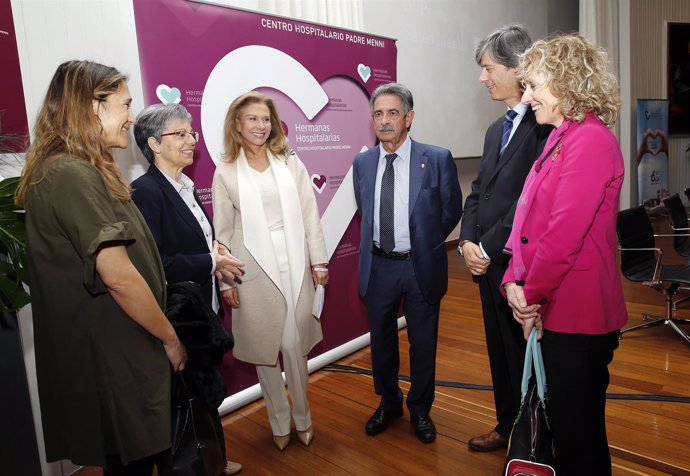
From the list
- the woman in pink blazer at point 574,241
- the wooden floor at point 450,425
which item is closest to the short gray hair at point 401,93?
the woman in pink blazer at point 574,241

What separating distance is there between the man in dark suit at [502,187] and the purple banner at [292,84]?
1.29 metres

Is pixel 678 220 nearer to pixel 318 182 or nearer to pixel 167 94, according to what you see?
pixel 318 182

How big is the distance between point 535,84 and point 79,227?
1.38m

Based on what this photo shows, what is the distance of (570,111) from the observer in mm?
1542

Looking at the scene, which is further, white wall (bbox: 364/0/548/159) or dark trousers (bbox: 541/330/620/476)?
white wall (bbox: 364/0/548/159)

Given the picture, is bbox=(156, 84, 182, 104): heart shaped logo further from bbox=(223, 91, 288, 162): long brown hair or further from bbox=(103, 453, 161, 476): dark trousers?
bbox=(103, 453, 161, 476): dark trousers

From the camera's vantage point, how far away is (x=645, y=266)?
12.3 feet

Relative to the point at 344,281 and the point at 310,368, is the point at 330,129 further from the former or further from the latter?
the point at 310,368

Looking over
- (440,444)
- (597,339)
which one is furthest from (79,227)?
(440,444)

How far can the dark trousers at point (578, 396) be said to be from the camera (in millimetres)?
1572

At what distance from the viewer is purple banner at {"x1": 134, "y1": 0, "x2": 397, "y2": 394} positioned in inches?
99.1

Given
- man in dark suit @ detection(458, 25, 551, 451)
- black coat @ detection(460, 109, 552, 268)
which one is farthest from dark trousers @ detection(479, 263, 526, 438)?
black coat @ detection(460, 109, 552, 268)

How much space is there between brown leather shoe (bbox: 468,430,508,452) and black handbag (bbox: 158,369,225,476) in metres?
1.28

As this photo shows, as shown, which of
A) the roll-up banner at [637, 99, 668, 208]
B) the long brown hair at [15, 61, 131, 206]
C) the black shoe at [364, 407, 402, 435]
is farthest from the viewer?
the roll-up banner at [637, 99, 668, 208]
